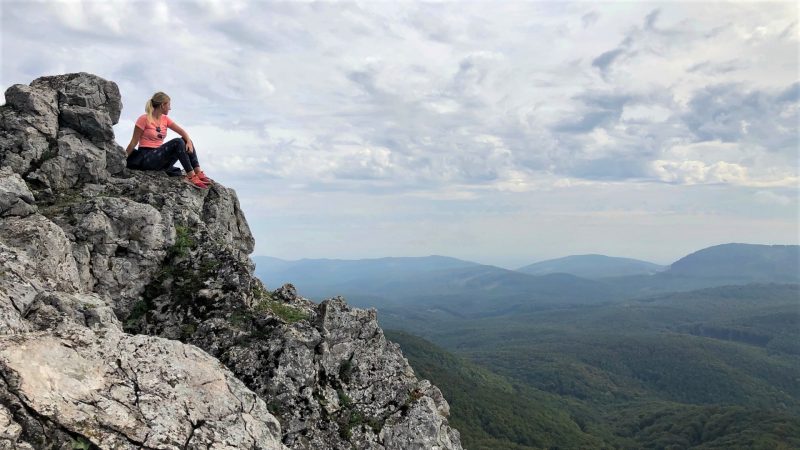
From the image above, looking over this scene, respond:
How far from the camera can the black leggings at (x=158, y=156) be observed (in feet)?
74.8

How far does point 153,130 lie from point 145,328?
10.2 m

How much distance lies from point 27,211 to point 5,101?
27.5 feet

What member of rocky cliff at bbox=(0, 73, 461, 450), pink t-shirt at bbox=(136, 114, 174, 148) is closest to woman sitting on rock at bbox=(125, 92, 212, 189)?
pink t-shirt at bbox=(136, 114, 174, 148)

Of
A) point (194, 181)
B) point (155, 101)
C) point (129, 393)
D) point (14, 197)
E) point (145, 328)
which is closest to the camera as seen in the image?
point (129, 393)

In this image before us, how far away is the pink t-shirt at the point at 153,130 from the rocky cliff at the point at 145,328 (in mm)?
1483

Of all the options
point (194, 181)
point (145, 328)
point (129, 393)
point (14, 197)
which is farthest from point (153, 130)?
point (129, 393)

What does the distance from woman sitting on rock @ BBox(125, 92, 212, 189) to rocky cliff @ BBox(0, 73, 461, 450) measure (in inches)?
28.2

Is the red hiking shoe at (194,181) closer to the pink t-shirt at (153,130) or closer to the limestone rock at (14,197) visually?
the pink t-shirt at (153,130)

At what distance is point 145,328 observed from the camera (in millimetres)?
16922

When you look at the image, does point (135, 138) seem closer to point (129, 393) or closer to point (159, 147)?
point (159, 147)

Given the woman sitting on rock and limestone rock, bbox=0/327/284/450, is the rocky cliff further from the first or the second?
the woman sitting on rock

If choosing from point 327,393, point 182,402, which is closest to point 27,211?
point 182,402

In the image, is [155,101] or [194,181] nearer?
[155,101]

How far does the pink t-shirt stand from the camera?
Result: 21.8 meters
